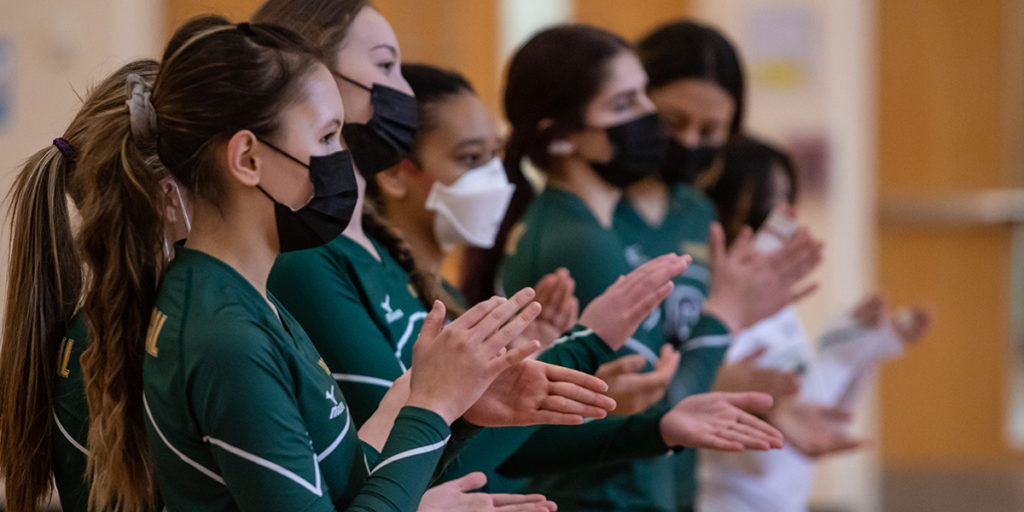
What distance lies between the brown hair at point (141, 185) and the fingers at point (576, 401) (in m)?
0.49

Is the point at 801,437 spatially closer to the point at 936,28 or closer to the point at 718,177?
the point at 718,177

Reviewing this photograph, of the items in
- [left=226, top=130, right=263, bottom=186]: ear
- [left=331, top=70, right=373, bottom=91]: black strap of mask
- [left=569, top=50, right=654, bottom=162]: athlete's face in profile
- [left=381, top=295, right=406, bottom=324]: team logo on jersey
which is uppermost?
[left=331, top=70, right=373, bottom=91]: black strap of mask

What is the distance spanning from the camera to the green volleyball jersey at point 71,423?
4.55 feet

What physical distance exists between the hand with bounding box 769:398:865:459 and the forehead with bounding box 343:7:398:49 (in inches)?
50.9

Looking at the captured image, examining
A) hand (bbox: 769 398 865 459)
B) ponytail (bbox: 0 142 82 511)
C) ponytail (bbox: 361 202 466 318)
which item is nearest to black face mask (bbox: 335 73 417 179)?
ponytail (bbox: 361 202 466 318)

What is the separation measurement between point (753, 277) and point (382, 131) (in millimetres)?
867

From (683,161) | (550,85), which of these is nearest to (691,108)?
(683,161)

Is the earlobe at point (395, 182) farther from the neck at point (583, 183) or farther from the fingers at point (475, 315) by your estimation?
the fingers at point (475, 315)

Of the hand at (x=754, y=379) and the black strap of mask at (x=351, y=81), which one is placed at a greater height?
the black strap of mask at (x=351, y=81)

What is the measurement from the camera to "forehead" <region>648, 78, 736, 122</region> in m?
2.58

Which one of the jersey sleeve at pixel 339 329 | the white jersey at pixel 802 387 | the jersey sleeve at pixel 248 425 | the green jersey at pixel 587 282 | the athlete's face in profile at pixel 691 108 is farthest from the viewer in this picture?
the athlete's face in profile at pixel 691 108

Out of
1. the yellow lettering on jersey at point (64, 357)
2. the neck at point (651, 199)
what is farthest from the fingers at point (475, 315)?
the neck at point (651, 199)

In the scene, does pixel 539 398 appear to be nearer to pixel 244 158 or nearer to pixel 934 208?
pixel 244 158

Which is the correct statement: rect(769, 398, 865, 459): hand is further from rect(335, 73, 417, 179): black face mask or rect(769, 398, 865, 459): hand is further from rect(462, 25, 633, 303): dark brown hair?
rect(335, 73, 417, 179): black face mask
